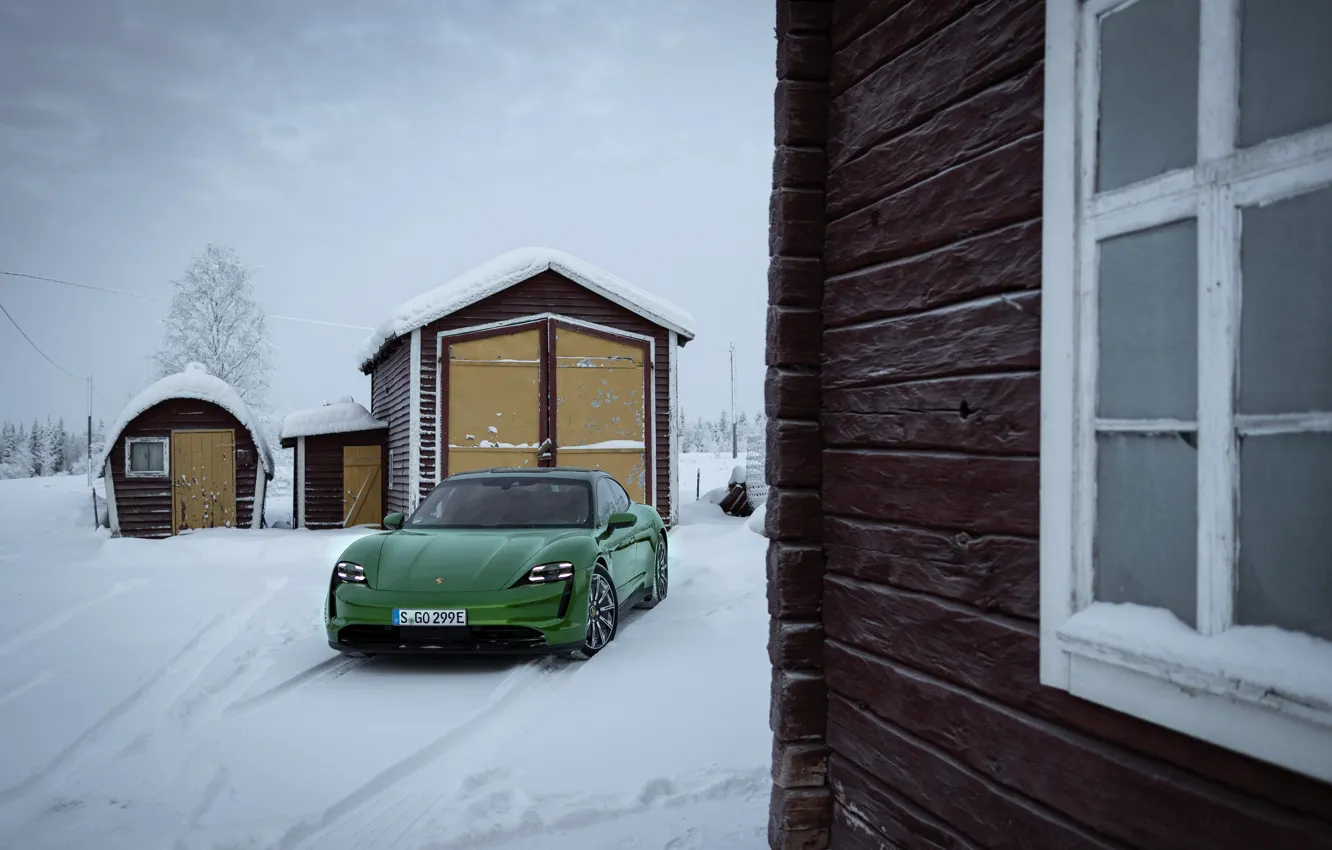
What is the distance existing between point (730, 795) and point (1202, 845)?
2.42 m

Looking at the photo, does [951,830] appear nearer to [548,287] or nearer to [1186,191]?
[1186,191]

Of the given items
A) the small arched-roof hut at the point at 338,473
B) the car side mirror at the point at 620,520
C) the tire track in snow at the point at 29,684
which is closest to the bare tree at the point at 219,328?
the small arched-roof hut at the point at 338,473

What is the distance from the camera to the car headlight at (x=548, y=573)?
564 centimetres

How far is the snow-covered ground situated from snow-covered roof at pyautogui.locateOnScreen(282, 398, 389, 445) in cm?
1069

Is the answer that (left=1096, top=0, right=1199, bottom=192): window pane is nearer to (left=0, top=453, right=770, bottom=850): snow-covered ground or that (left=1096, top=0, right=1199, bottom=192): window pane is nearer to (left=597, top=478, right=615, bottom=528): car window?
(left=0, top=453, right=770, bottom=850): snow-covered ground

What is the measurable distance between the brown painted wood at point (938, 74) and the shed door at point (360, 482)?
18.0 metres

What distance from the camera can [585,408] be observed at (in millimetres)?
14719

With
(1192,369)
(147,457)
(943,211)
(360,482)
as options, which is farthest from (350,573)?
(147,457)

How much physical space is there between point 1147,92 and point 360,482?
1962 centimetres

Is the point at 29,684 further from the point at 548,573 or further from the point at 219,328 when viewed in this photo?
the point at 219,328

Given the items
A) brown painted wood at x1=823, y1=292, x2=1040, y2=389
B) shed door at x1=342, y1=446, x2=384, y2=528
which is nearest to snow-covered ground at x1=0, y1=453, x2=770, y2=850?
brown painted wood at x1=823, y1=292, x2=1040, y2=389

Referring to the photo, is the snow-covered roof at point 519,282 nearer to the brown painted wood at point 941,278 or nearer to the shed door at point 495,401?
the shed door at point 495,401

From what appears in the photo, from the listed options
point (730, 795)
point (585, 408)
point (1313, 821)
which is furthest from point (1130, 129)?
point (585, 408)

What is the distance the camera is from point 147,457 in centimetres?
1773
